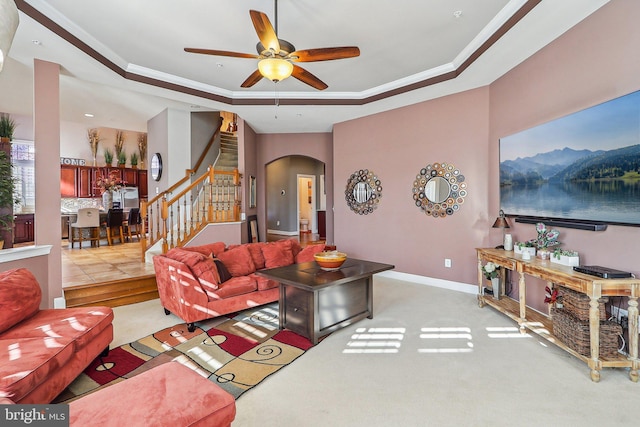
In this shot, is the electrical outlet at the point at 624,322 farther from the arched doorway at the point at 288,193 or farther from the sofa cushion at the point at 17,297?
the arched doorway at the point at 288,193

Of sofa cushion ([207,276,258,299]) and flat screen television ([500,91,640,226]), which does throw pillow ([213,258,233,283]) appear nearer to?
sofa cushion ([207,276,258,299])

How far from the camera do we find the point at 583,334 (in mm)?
2555

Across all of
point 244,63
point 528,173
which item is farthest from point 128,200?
point 528,173

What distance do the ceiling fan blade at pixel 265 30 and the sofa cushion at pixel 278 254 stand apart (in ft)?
8.86

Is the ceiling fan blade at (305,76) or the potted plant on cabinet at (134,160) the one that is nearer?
the ceiling fan blade at (305,76)

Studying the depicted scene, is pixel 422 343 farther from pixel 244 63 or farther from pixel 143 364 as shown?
pixel 244 63

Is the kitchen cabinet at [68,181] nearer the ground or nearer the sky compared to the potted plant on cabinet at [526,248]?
nearer the sky

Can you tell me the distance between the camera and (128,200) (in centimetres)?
957

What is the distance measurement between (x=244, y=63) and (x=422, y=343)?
4.03 metres

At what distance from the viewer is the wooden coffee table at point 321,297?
10.3ft

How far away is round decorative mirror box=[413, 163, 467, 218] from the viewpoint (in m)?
4.90

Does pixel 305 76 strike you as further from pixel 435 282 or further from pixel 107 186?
pixel 107 186

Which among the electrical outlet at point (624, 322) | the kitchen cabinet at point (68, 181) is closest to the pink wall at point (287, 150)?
the kitchen cabinet at point (68, 181)
